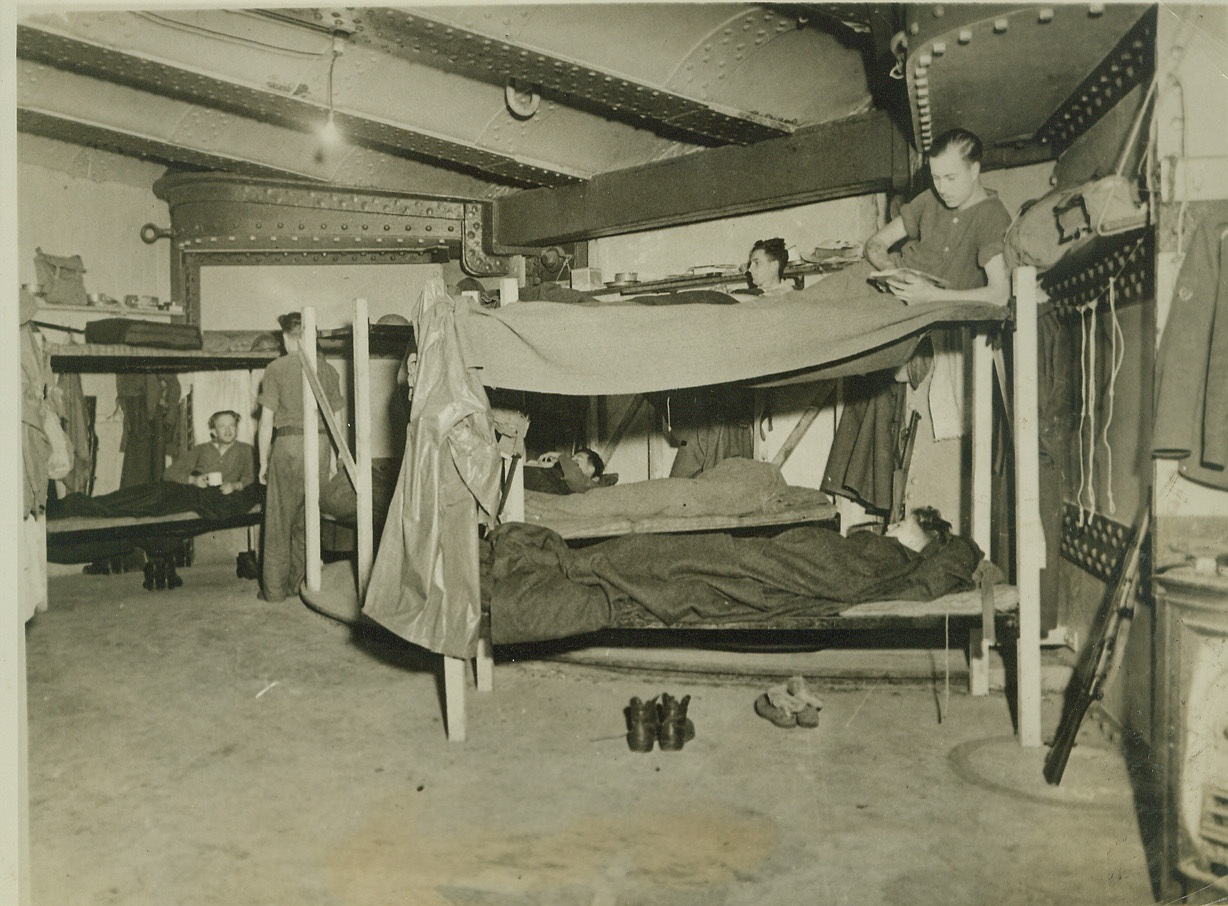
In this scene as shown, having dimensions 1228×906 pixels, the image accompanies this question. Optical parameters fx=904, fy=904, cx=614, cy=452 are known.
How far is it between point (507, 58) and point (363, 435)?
2511mm

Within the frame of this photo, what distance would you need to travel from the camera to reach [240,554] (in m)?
8.58

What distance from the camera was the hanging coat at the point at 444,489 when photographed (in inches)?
168

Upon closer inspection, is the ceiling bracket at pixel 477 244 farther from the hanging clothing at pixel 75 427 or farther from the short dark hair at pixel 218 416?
the hanging clothing at pixel 75 427

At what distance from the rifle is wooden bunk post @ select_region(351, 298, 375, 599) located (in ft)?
12.7

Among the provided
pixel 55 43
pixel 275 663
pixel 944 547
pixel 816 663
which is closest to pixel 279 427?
pixel 275 663

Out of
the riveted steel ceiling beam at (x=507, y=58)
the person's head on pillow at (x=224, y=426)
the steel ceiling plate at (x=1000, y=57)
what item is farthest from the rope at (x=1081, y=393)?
the person's head on pillow at (x=224, y=426)

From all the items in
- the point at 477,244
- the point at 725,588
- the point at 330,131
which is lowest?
the point at 725,588

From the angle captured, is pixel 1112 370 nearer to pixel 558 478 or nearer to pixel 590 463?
pixel 558 478

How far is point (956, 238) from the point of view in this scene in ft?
15.4

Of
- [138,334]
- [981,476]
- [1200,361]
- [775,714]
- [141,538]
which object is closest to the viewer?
[1200,361]

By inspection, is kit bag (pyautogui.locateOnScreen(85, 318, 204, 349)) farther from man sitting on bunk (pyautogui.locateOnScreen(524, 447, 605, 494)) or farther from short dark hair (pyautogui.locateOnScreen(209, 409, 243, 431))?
man sitting on bunk (pyautogui.locateOnScreen(524, 447, 605, 494))

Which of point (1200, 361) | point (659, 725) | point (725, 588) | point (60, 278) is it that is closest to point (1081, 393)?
point (1200, 361)

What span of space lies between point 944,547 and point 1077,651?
1138 mm

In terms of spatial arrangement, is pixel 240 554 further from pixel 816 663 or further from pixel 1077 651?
pixel 1077 651
